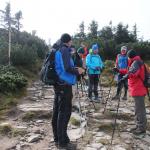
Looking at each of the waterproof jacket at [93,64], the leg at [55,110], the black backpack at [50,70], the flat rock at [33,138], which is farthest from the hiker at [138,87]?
the waterproof jacket at [93,64]

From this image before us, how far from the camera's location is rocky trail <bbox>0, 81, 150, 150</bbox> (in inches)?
272

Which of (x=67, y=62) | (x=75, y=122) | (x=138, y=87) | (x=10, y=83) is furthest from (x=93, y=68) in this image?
(x=67, y=62)

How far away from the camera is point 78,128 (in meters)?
7.96

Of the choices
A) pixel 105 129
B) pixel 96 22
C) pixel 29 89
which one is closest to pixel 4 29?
pixel 96 22

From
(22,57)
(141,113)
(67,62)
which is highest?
(22,57)

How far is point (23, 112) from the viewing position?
944cm

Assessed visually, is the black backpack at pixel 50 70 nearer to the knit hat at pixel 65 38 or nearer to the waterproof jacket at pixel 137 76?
the knit hat at pixel 65 38

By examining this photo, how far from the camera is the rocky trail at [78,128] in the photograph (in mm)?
6918

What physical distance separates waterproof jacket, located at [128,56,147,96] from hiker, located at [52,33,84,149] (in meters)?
1.71

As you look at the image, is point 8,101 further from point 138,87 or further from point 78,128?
point 138,87

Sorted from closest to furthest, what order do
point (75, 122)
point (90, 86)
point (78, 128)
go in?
1. point (78, 128)
2. point (75, 122)
3. point (90, 86)

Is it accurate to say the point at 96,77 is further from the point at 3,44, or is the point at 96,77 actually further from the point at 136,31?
the point at 136,31

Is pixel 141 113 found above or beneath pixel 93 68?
beneath

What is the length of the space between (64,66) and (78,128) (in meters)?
2.32
